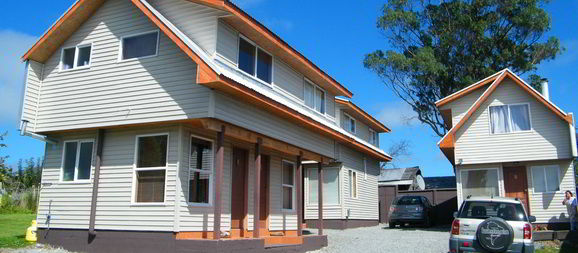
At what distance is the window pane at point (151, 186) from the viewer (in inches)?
500

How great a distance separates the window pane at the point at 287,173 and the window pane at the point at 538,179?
396 inches

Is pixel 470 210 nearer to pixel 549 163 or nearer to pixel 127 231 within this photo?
pixel 127 231

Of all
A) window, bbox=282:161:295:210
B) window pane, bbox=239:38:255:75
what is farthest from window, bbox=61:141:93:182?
window, bbox=282:161:295:210

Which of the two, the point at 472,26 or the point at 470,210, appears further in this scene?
the point at 472,26

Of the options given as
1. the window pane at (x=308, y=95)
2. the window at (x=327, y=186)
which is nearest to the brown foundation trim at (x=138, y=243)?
the window pane at (x=308, y=95)

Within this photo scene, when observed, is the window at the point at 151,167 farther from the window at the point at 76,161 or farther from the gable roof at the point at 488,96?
the gable roof at the point at 488,96

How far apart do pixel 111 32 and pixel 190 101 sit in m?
3.62

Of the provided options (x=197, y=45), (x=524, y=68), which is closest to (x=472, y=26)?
(x=524, y=68)

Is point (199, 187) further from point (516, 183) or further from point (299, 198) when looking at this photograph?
point (516, 183)

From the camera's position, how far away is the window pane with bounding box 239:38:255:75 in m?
14.8

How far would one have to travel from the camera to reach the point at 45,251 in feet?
42.4

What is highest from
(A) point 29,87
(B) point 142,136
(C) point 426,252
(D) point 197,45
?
(D) point 197,45

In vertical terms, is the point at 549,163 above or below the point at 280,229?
above

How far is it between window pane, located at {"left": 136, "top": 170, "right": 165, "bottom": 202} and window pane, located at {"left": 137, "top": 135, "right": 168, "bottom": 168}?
20 centimetres
